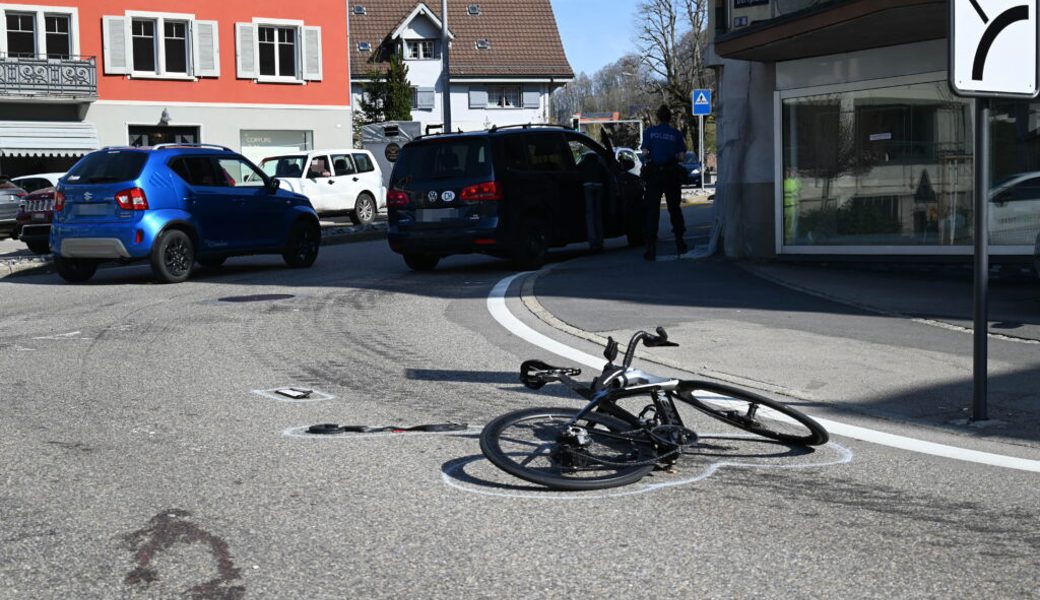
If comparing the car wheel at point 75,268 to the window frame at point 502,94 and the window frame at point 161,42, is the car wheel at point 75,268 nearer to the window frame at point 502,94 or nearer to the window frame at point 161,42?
the window frame at point 161,42

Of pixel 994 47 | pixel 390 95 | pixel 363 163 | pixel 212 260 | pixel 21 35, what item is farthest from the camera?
pixel 390 95

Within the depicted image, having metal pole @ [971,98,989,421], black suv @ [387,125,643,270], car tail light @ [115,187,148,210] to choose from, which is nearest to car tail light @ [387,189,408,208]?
black suv @ [387,125,643,270]

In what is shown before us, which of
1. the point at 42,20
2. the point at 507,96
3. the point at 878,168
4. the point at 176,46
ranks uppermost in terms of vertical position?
the point at 507,96

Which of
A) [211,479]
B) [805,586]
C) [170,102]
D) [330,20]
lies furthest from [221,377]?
[330,20]

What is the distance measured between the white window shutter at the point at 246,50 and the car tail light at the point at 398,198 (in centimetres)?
2705

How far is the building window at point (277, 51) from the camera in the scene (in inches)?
1716

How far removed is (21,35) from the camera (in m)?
39.6

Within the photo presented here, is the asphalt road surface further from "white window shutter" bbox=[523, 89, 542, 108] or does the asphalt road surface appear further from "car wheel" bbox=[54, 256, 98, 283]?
"white window shutter" bbox=[523, 89, 542, 108]

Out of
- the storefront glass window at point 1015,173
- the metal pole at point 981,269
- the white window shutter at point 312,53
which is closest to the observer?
the metal pole at point 981,269

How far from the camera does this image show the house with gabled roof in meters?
73.9

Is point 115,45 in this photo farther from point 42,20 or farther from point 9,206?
point 9,206

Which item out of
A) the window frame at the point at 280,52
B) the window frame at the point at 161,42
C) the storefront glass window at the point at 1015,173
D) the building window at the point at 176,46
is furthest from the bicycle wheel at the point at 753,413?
the window frame at the point at 280,52

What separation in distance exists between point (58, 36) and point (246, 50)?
5825 mm

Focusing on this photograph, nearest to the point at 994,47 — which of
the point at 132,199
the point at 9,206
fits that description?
the point at 132,199
